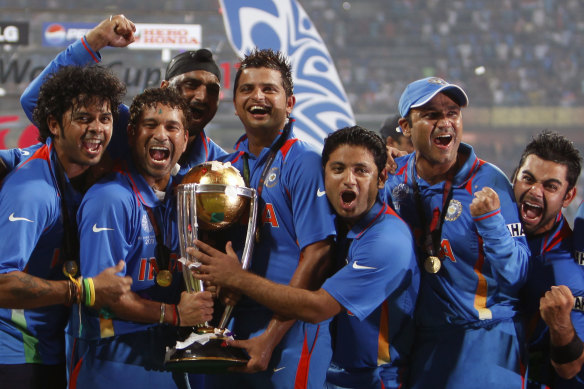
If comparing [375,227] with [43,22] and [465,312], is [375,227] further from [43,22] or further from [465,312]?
[43,22]

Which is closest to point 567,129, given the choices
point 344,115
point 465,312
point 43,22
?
point 344,115

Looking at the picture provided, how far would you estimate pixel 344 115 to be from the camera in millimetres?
9836

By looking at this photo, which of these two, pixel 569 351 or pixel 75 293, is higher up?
pixel 75 293

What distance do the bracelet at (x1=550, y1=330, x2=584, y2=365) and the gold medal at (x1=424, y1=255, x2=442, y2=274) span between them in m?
0.64

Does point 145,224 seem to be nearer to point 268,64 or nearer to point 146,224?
point 146,224

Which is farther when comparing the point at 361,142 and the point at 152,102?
the point at 152,102

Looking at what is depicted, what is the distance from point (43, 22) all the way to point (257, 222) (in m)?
12.2

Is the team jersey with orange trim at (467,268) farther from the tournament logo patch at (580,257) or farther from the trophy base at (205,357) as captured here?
the trophy base at (205,357)

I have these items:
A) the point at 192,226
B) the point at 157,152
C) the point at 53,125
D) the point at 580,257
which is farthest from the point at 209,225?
the point at 580,257

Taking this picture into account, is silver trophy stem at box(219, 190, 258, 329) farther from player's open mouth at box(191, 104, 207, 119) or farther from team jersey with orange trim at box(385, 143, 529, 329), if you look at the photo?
player's open mouth at box(191, 104, 207, 119)

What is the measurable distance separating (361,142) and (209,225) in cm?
76

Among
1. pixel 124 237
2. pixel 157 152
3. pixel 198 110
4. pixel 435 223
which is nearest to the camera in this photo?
pixel 124 237

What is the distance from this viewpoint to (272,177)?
113 inches

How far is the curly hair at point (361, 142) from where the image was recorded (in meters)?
2.81
